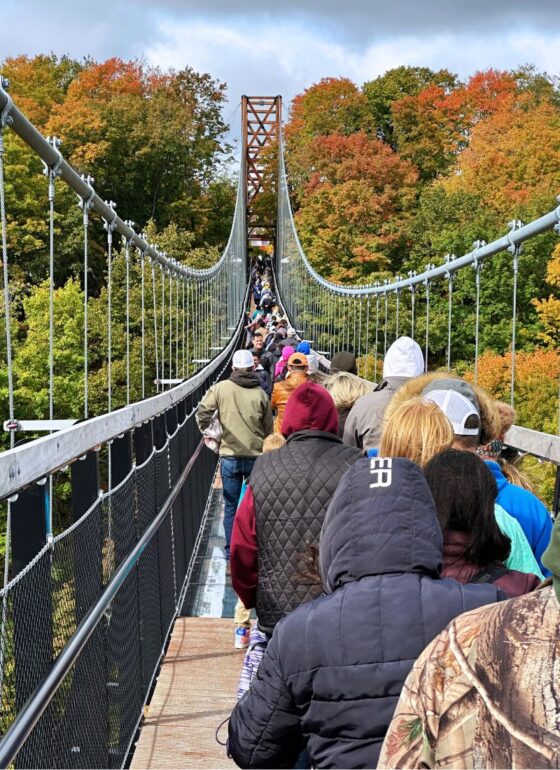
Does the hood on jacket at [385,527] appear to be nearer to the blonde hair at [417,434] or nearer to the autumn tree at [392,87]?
the blonde hair at [417,434]

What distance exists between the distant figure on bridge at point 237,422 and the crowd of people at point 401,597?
278 cm

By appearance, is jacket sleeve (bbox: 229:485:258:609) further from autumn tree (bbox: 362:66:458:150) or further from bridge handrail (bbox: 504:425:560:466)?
autumn tree (bbox: 362:66:458:150)

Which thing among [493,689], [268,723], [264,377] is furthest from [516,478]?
[264,377]

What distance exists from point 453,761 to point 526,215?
124 ft

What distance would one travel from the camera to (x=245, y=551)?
10.5 ft

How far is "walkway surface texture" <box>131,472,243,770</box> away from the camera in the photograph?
13.2 feet

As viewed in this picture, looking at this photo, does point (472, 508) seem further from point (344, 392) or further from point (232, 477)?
point (232, 477)

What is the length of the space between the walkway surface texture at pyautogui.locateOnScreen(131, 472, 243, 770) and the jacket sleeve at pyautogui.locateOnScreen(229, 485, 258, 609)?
92 cm

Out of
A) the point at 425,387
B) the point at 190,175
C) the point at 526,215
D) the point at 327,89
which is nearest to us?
the point at 425,387

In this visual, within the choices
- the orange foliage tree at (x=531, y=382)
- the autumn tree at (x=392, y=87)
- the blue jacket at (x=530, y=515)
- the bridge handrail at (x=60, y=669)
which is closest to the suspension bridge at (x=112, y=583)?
the bridge handrail at (x=60, y=669)

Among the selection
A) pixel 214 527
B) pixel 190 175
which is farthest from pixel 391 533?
pixel 190 175

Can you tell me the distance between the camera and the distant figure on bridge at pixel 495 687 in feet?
3.20

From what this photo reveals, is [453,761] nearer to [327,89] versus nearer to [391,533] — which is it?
[391,533]

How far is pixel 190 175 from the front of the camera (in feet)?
178
